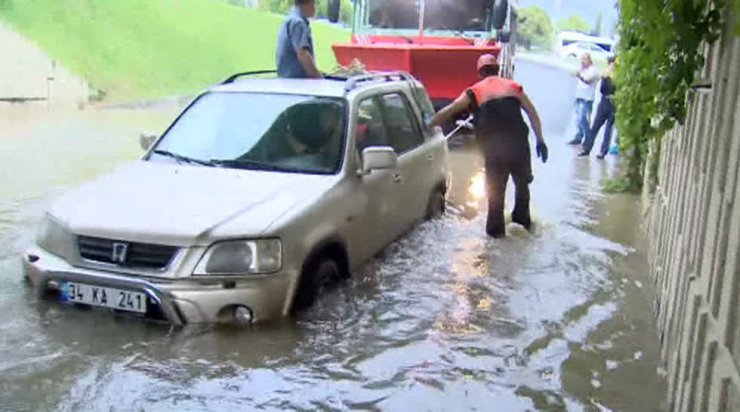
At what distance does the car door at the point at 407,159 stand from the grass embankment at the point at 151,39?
13143 mm

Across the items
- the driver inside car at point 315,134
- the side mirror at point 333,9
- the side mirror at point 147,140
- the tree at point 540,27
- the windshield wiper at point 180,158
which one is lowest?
the windshield wiper at point 180,158

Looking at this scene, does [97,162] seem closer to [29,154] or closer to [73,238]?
[29,154]

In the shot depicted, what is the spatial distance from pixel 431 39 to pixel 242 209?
9803 millimetres

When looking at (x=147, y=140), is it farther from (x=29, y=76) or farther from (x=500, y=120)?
(x=29, y=76)

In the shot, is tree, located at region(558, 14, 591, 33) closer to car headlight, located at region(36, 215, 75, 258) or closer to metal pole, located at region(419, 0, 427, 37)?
metal pole, located at region(419, 0, 427, 37)

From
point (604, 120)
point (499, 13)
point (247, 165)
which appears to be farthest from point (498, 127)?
point (604, 120)

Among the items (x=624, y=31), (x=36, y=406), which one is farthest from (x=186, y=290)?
(x=624, y=31)

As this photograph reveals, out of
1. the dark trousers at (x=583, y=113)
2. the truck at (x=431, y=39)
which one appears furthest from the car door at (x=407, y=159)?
the dark trousers at (x=583, y=113)

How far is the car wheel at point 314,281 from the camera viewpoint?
18.0 ft

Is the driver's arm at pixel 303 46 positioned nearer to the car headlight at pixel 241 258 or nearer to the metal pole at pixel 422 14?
the car headlight at pixel 241 258

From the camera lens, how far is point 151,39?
26.0 metres

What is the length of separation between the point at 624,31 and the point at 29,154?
32.9ft

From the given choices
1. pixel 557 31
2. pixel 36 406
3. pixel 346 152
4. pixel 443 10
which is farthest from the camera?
pixel 557 31

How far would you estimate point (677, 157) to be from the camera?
6371 millimetres
